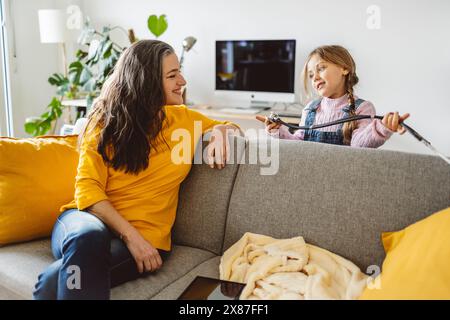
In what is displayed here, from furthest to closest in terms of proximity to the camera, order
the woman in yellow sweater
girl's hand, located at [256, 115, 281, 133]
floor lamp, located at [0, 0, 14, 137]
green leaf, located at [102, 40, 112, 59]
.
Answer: floor lamp, located at [0, 0, 14, 137] → green leaf, located at [102, 40, 112, 59] → girl's hand, located at [256, 115, 281, 133] → the woman in yellow sweater

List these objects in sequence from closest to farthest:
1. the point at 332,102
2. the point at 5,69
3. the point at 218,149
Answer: the point at 218,149
the point at 332,102
the point at 5,69

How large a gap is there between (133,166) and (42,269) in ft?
1.38

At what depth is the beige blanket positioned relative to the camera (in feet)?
3.71

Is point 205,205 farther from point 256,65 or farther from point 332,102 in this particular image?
point 256,65

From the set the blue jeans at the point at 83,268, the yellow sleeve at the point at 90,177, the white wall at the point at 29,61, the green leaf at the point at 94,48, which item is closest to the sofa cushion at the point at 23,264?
the blue jeans at the point at 83,268

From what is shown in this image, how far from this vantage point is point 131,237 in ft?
4.16

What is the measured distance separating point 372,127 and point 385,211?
0.34 metres

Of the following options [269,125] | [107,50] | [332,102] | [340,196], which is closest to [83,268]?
[340,196]

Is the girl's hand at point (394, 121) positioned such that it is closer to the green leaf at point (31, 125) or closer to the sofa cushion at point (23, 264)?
the sofa cushion at point (23, 264)

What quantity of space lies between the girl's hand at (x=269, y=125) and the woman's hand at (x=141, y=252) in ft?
2.19

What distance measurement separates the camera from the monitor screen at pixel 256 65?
351cm

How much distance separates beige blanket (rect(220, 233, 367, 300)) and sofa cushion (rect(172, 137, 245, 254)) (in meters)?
0.12

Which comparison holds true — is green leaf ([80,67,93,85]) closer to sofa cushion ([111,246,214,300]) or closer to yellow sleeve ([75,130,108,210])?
yellow sleeve ([75,130,108,210])

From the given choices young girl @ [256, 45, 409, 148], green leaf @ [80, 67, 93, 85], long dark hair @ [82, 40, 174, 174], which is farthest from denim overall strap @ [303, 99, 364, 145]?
green leaf @ [80, 67, 93, 85]
